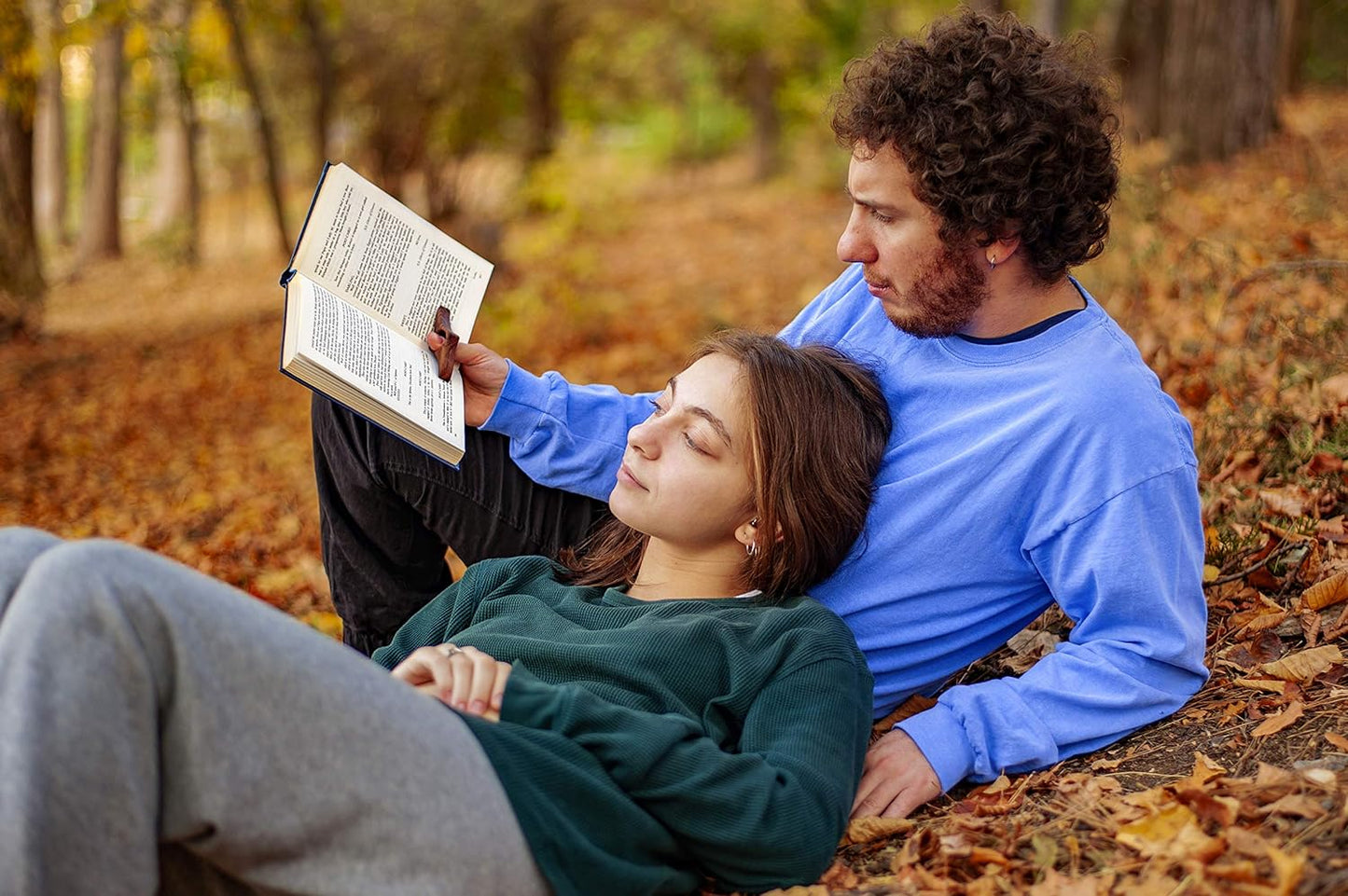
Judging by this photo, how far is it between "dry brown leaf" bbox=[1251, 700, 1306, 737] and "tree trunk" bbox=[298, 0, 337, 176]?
10966 mm

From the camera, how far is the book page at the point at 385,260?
2932mm

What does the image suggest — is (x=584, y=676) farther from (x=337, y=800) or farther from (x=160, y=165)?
(x=160, y=165)

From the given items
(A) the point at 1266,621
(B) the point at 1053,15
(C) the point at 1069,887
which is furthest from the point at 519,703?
(B) the point at 1053,15

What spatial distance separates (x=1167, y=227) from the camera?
22.7ft

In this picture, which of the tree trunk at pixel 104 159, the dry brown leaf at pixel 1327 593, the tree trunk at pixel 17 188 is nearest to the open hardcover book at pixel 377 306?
the dry brown leaf at pixel 1327 593

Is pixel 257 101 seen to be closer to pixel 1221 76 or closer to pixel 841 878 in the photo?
pixel 1221 76

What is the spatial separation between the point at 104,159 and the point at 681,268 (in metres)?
8.80

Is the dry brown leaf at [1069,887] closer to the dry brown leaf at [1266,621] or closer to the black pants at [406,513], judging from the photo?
the dry brown leaf at [1266,621]

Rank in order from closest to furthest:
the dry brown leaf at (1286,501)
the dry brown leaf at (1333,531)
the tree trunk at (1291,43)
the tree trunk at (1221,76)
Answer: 1. the dry brown leaf at (1333,531)
2. the dry brown leaf at (1286,501)
3. the tree trunk at (1221,76)
4. the tree trunk at (1291,43)

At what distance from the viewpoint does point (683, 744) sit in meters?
2.22

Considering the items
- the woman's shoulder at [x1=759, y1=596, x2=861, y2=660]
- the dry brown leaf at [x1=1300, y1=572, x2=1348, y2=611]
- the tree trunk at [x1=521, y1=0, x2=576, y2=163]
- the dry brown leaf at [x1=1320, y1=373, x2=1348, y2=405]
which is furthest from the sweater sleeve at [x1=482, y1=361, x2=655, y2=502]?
the tree trunk at [x1=521, y1=0, x2=576, y2=163]

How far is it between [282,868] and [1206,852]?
4.79 ft

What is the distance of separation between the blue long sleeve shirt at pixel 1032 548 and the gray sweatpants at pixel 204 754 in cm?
106

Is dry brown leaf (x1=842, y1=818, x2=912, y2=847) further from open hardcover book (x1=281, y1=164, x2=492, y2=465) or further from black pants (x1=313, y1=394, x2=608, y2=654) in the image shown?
open hardcover book (x1=281, y1=164, x2=492, y2=465)
